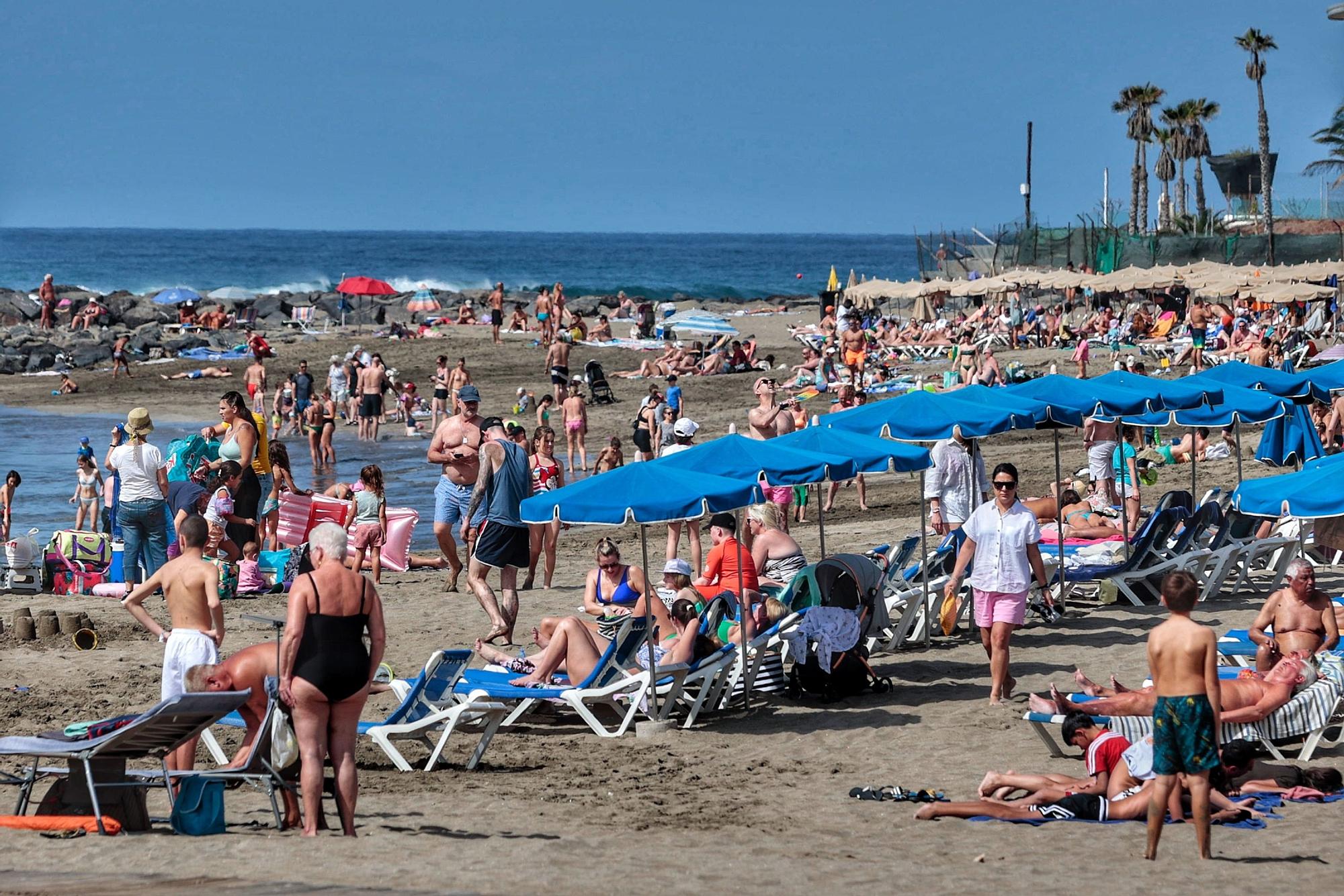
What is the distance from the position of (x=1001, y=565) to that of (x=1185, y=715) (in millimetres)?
2997

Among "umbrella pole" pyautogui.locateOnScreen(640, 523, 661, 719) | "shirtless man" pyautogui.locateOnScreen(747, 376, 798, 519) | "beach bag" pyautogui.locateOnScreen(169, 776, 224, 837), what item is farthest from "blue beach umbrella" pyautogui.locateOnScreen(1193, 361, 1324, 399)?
"beach bag" pyautogui.locateOnScreen(169, 776, 224, 837)

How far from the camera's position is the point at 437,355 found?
3659 cm

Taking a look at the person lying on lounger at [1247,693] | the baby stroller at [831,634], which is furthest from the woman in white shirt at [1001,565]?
the person lying on lounger at [1247,693]

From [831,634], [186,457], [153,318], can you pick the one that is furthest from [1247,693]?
[153,318]

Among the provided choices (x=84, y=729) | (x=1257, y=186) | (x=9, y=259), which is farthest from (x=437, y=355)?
(x=9, y=259)

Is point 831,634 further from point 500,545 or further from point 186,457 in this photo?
point 186,457

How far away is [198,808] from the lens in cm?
637

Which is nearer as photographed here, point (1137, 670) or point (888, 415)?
point (1137, 670)

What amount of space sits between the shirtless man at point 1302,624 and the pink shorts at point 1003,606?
1.27m

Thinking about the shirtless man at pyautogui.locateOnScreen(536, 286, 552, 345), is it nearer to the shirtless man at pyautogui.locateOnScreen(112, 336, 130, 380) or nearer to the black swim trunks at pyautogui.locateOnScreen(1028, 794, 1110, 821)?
the shirtless man at pyautogui.locateOnScreen(112, 336, 130, 380)

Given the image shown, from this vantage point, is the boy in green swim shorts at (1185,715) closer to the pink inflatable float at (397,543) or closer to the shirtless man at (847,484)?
the pink inflatable float at (397,543)

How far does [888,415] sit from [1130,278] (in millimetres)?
25788

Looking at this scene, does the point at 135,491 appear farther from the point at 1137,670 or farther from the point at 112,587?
the point at 1137,670

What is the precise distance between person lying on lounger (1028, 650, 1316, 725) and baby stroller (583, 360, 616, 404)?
2155cm
